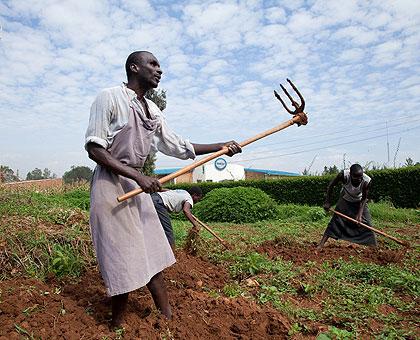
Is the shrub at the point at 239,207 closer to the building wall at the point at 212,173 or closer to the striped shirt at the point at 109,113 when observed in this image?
the striped shirt at the point at 109,113

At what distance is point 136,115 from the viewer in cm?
242

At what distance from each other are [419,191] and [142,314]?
37.7 feet

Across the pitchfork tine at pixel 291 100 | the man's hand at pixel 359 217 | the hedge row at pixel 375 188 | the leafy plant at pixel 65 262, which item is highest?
the pitchfork tine at pixel 291 100

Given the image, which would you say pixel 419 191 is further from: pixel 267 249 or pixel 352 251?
pixel 267 249

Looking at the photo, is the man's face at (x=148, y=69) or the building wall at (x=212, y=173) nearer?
the man's face at (x=148, y=69)

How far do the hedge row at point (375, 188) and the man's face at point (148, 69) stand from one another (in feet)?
37.5

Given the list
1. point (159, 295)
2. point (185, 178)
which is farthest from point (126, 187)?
point (185, 178)

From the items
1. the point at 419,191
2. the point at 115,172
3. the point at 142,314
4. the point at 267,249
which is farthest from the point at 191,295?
the point at 419,191

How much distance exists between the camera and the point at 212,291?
3.53m

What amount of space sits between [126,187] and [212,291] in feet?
4.97

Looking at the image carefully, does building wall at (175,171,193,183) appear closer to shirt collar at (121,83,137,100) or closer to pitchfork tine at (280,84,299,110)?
pitchfork tine at (280,84,299,110)

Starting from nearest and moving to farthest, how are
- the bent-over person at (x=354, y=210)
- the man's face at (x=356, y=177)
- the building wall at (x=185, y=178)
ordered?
1. the man's face at (x=356, y=177)
2. the bent-over person at (x=354, y=210)
3. the building wall at (x=185, y=178)

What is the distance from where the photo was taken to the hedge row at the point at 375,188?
39.8 feet

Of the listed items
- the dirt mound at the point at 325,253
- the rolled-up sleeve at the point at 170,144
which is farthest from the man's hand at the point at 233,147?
the dirt mound at the point at 325,253
